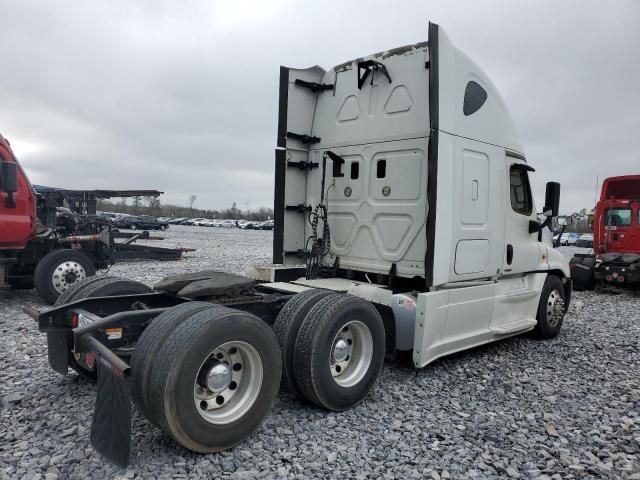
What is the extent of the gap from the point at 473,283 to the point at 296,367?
2507 millimetres

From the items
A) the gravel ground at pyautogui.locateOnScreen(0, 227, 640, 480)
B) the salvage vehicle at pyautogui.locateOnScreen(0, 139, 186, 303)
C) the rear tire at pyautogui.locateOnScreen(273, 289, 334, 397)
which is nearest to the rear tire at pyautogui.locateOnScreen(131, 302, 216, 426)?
the gravel ground at pyautogui.locateOnScreen(0, 227, 640, 480)

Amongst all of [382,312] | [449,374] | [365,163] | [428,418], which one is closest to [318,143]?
[365,163]

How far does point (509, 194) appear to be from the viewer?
5.84 m

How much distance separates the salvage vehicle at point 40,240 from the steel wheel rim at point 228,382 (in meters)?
5.66

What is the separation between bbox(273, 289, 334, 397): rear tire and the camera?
12.7 feet

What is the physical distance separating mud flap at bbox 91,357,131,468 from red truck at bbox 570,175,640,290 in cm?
1171

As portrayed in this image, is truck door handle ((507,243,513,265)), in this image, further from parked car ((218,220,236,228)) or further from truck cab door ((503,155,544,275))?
parked car ((218,220,236,228))

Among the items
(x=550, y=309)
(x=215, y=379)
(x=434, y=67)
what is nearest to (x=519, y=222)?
(x=550, y=309)

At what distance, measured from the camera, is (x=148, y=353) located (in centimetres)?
303

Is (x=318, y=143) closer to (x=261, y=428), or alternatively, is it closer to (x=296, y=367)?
(x=296, y=367)

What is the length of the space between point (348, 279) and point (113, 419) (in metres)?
3.51

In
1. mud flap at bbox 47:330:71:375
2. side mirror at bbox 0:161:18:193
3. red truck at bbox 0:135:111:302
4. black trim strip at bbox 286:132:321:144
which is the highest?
black trim strip at bbox 286:132:321:144

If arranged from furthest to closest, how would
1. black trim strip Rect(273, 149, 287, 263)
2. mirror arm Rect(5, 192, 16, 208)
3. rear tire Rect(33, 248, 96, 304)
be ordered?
rear tire Rect(33, 248, 96, 304)
mirror arm Rect(5, 192, 16, 208)
black trim strip Rect(273, 149, 287, 263)

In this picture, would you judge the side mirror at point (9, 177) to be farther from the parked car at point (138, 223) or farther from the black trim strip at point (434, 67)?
the parked car at point (138, 223)
